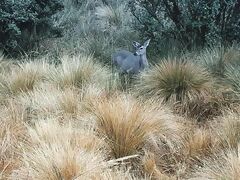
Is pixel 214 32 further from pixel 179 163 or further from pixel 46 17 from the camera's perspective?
pixel 179 163

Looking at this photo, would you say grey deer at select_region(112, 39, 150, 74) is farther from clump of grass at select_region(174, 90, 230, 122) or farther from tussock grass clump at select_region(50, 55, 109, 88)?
clump of grass at select_region(174, 90, 230, 122)

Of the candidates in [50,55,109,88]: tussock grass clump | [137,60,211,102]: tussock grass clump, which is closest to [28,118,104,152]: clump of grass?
[137,60,211,102]: tussock grass clump

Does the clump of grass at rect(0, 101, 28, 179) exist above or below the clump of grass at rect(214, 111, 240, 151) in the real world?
below

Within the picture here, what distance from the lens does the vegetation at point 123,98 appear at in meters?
4.69

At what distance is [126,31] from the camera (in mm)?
10852

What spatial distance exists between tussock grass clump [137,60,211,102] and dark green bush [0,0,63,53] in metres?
3.28

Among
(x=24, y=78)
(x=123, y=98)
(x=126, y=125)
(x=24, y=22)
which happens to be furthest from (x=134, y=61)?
(x=126, y=125)

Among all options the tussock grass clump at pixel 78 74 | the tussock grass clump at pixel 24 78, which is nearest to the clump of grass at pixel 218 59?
the tussock grass clump at pixel 78 74

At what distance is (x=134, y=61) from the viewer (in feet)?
27.2

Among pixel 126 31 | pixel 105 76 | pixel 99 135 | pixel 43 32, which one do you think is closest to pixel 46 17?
pixel 43 32

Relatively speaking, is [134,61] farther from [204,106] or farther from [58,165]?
[58,165]

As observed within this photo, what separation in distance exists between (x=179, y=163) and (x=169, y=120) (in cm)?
81

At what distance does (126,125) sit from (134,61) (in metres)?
3.11

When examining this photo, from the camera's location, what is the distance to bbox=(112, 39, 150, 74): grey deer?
819 cm
